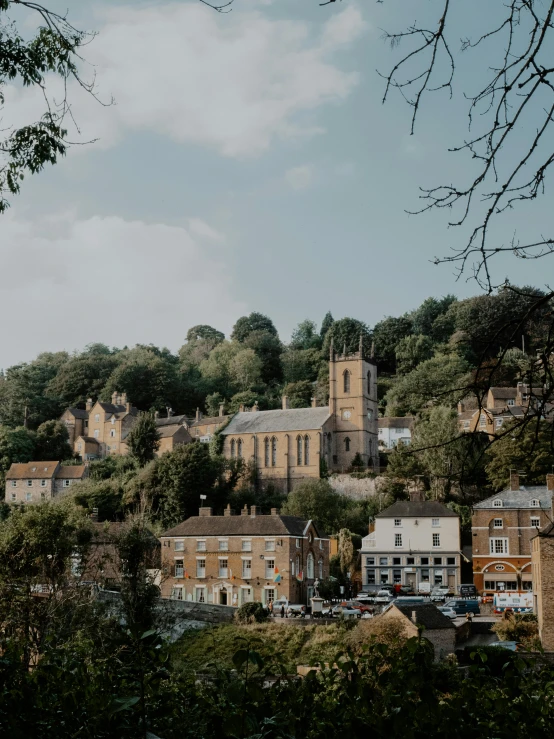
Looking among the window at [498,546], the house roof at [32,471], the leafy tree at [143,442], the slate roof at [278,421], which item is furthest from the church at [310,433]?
the window at [498,546]

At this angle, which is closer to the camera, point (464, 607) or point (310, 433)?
point (464, 607)

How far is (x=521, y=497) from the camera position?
2074 inches

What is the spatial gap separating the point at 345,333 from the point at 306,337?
13036mm

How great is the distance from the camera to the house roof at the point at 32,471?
7606cm

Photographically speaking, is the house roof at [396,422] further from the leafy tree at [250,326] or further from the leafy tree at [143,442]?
the leafy tree at [250,326]

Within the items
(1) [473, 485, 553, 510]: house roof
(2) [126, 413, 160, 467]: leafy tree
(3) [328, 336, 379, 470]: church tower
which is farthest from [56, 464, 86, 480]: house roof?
(1) [473, 485, 553, 510]: house roof

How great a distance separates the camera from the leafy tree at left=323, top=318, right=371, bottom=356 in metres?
109

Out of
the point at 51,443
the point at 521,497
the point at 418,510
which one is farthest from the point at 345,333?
the point at 521,497

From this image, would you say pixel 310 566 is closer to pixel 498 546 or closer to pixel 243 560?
pixel 243 560

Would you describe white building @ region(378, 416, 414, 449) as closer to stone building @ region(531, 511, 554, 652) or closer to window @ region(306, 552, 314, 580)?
window @ region(306, 552, 314, 580)

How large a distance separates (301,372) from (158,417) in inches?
813

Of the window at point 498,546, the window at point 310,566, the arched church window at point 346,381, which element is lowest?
the window at point 310,566

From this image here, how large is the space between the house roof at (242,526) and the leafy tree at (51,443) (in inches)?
1170

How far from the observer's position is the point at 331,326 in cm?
11369
